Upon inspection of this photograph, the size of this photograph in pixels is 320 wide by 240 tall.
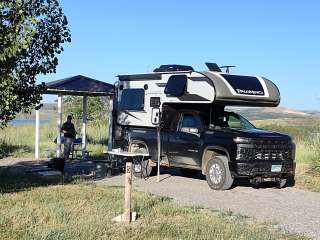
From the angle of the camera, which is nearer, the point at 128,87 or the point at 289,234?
the point at 289,234

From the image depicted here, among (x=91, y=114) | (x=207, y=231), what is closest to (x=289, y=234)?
(x=207, y=231)

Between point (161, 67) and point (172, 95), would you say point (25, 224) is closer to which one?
point (172, 95)

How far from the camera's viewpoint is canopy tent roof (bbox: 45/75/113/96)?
19422 millimetres

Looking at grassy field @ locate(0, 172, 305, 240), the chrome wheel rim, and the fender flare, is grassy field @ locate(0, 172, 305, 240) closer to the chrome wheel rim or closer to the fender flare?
the chrome wheel rim

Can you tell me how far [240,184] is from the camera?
15117 mm

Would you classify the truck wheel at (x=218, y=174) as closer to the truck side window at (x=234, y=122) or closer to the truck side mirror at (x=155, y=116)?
the truck side window at (x=234, y=122)

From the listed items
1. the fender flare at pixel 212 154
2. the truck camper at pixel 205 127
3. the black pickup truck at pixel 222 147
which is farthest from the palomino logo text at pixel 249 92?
the fender flare at pixel 212 154

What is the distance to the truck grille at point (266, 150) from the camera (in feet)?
44.3

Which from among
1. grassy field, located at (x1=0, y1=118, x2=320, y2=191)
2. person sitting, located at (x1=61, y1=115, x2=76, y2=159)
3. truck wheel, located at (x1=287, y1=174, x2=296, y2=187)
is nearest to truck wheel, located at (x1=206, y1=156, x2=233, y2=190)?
truck wheel, located at (x1=287, y1=174, x2=296, y2=187)

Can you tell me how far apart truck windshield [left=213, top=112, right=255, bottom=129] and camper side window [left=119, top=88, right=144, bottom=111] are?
2538 mm

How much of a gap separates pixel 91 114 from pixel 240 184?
55.3 feet

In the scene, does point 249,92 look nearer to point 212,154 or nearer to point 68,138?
point 212,154

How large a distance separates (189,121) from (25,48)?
5.96 metres

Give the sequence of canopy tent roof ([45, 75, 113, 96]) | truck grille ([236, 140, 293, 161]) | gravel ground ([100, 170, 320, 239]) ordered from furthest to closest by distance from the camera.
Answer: canopy tent roof ([45, 75, 113, 96]), truck grille ([236, 140, 293, 161]), gravel ground ([100, 170, 320, 239])
